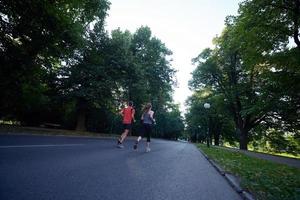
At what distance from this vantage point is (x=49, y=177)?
183 inches

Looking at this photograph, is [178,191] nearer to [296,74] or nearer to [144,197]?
[144,197]

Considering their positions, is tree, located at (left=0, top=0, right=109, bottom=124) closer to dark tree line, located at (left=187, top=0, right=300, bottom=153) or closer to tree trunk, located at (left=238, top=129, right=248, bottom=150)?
dark tree line, located at (left=187, top=0, right=300, bottom=153)

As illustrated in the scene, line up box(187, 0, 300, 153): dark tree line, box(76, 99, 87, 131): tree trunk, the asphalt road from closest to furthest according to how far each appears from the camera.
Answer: the asphalt road
box(187, 0, 300, 153): dark tree line
box(76, 99, 87, 131): tree trunk

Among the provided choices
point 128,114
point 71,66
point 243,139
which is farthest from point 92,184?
point 243,139

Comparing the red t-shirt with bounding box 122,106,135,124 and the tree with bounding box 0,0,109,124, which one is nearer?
the red t-shirt with bounding box 122,106,135,124

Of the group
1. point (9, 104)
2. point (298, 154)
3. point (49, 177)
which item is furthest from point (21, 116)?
point (298, 154)

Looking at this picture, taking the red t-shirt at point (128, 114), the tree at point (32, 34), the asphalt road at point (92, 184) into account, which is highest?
the tree at point (32, 34)

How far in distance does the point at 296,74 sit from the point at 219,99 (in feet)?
64.9

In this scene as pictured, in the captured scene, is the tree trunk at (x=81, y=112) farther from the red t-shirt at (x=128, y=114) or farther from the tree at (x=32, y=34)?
the red t-shirt at (x=128, y=114)

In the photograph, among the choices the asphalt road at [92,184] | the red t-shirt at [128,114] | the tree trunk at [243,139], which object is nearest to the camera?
the asphalt road at [92,184]

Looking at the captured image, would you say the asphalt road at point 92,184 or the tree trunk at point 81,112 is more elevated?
the tree trunk at point 81,112

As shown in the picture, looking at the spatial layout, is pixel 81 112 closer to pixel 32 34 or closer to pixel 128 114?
pixel 32 34

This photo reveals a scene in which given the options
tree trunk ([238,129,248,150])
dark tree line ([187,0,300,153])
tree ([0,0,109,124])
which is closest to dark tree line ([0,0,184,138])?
tree ([0,0,109,124])

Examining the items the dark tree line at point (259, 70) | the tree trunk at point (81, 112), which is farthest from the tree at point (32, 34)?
the dark tree line at point (259, 70)
